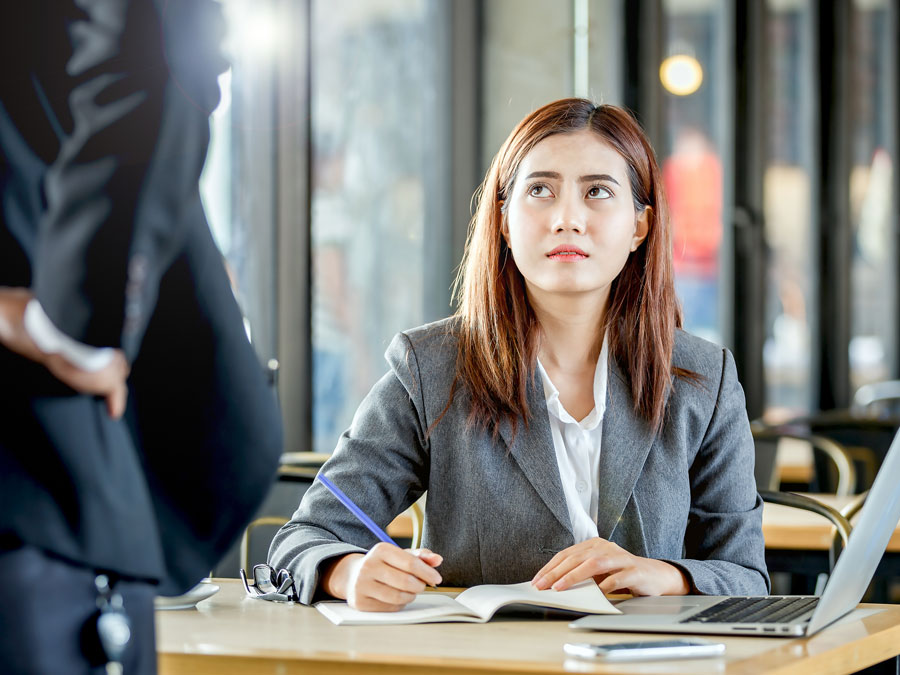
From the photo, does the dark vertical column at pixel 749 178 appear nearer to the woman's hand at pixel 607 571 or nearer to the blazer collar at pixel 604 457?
the blazer collar at pixel 604 457

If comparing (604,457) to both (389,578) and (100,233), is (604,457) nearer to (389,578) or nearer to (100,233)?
(389,578)

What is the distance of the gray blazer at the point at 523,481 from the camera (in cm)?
185

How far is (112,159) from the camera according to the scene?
0.78 m

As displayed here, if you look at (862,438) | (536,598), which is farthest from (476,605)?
(862,438)

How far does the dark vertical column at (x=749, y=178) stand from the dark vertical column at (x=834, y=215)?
101 centimetres

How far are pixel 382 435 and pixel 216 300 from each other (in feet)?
3.60

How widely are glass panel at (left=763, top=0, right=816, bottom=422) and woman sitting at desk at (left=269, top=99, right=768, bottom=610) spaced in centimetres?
522

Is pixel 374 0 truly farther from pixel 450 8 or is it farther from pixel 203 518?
pixel 203 518

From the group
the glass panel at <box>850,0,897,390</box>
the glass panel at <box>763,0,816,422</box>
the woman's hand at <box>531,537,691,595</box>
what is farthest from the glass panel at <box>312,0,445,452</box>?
the glass panel at <box>850,0,897,390</box>

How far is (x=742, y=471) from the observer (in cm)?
197

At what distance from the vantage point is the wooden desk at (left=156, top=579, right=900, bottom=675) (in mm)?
1226

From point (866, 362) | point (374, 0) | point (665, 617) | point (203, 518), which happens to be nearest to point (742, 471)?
point (665, 617)

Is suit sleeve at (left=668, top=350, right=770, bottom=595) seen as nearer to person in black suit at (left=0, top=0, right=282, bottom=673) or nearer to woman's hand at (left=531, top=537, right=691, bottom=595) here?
woman's hand at (left=531, top=537, right=691, bottom=595)

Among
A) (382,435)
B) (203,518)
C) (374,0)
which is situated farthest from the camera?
(374,0)
